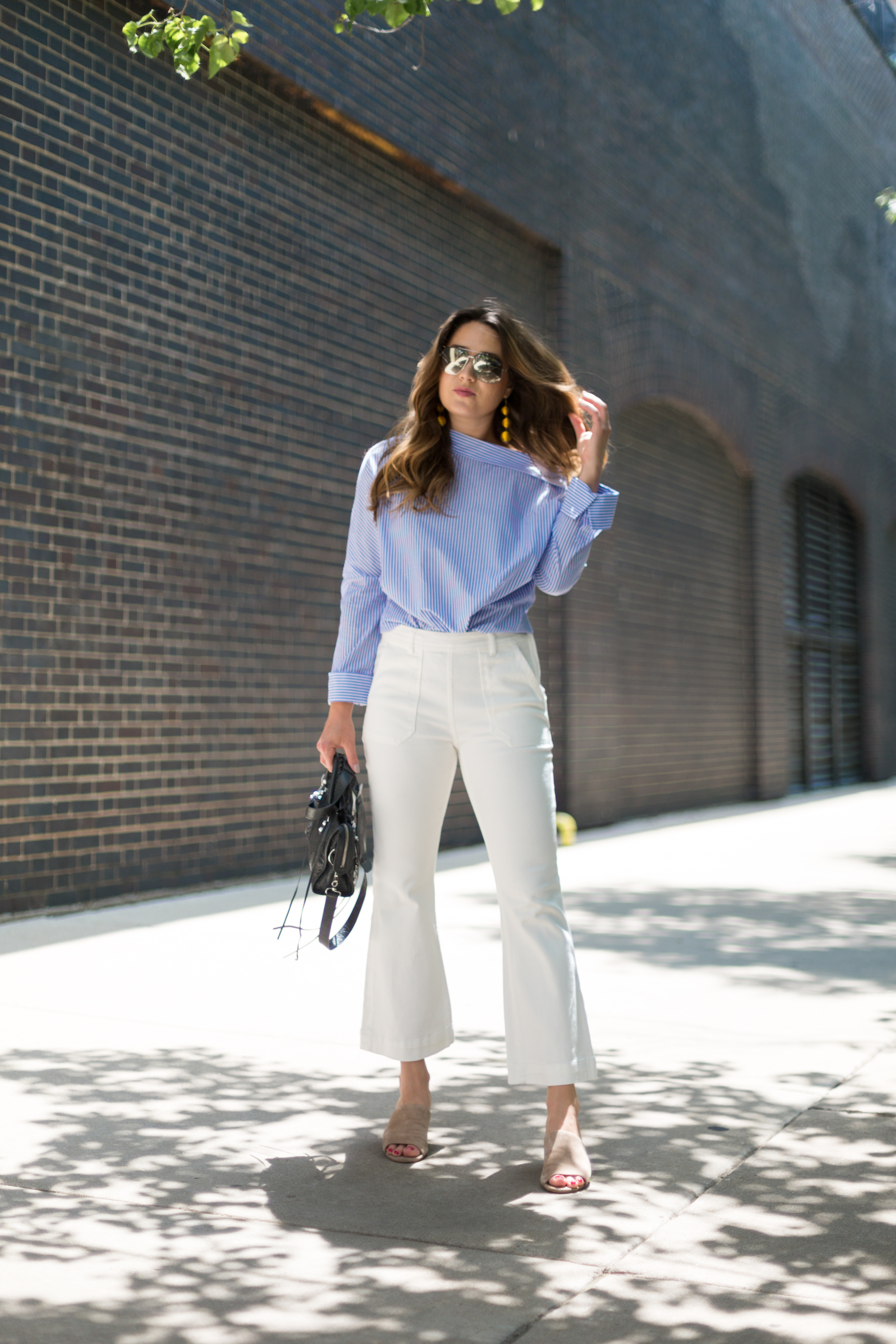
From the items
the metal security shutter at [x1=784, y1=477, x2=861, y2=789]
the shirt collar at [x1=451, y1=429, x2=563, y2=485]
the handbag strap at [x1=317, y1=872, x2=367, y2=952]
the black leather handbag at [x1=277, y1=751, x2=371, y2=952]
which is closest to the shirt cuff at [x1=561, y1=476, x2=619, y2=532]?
the shirt collar at [x1=451, y1=429, x2=563, y2=485]

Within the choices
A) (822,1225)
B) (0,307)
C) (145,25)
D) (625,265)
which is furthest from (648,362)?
(822,1225)

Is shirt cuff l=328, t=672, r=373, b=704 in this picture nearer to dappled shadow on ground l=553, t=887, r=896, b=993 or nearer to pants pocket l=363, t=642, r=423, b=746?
pants pocket l=363, t=642, r=423, b=746

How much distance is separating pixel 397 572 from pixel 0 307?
4.30 m

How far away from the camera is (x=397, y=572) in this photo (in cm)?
326

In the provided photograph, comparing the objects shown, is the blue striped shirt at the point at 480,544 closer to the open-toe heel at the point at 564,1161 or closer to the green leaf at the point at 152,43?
the open-toe heel at the point at 564,1161

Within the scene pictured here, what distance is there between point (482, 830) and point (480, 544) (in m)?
0.66

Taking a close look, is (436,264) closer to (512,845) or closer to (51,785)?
(51,785)

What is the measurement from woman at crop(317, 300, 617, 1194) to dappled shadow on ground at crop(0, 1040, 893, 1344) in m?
0.20

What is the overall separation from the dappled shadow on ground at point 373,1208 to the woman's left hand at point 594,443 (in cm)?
156

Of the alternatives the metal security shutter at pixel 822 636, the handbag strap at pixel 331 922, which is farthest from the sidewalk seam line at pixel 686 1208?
the metal security shutter at pixel 822 636

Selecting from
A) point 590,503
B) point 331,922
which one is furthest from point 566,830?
point 590,503

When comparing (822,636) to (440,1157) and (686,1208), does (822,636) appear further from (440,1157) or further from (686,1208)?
(686,1208)

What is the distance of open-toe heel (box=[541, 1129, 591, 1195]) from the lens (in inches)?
116

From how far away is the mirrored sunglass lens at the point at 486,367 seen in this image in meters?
3.29
